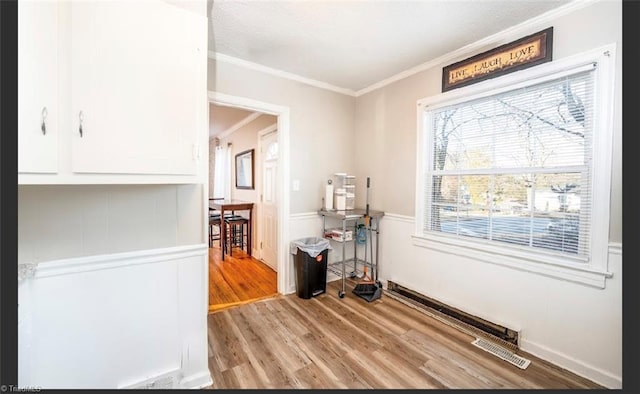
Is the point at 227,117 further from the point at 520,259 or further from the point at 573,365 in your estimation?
the point at 573,365

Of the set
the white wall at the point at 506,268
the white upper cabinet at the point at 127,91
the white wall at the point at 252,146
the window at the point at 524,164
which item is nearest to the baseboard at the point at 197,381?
the white upper cabinet at the point at 127,91

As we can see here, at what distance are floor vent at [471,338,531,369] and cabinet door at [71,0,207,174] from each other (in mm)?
2361

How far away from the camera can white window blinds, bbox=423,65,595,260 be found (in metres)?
1.77

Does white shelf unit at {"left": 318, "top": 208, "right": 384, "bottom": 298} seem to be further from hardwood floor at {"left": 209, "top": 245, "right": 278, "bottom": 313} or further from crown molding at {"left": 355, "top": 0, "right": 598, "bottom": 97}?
crown molding at {"left": 355, "top": 0, "right": 598, "bottom": 97}

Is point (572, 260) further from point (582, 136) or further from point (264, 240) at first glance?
point (264, 240)

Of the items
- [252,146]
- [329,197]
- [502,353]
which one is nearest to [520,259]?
[502,353]

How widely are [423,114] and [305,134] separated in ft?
4.19

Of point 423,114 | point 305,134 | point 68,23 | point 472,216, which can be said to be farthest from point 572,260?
point 68,23

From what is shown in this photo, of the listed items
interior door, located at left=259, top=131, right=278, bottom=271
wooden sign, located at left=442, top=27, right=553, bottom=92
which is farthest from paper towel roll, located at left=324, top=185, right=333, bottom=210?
wooden sign, located at left=442, top=27, right=553, bottom=92

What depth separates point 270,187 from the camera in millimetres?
3943

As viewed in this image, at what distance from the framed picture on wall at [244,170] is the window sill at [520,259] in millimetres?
3068

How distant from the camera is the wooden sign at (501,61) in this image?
188 cm

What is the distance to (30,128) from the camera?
3.33 feet

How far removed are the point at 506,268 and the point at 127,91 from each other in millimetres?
2732
